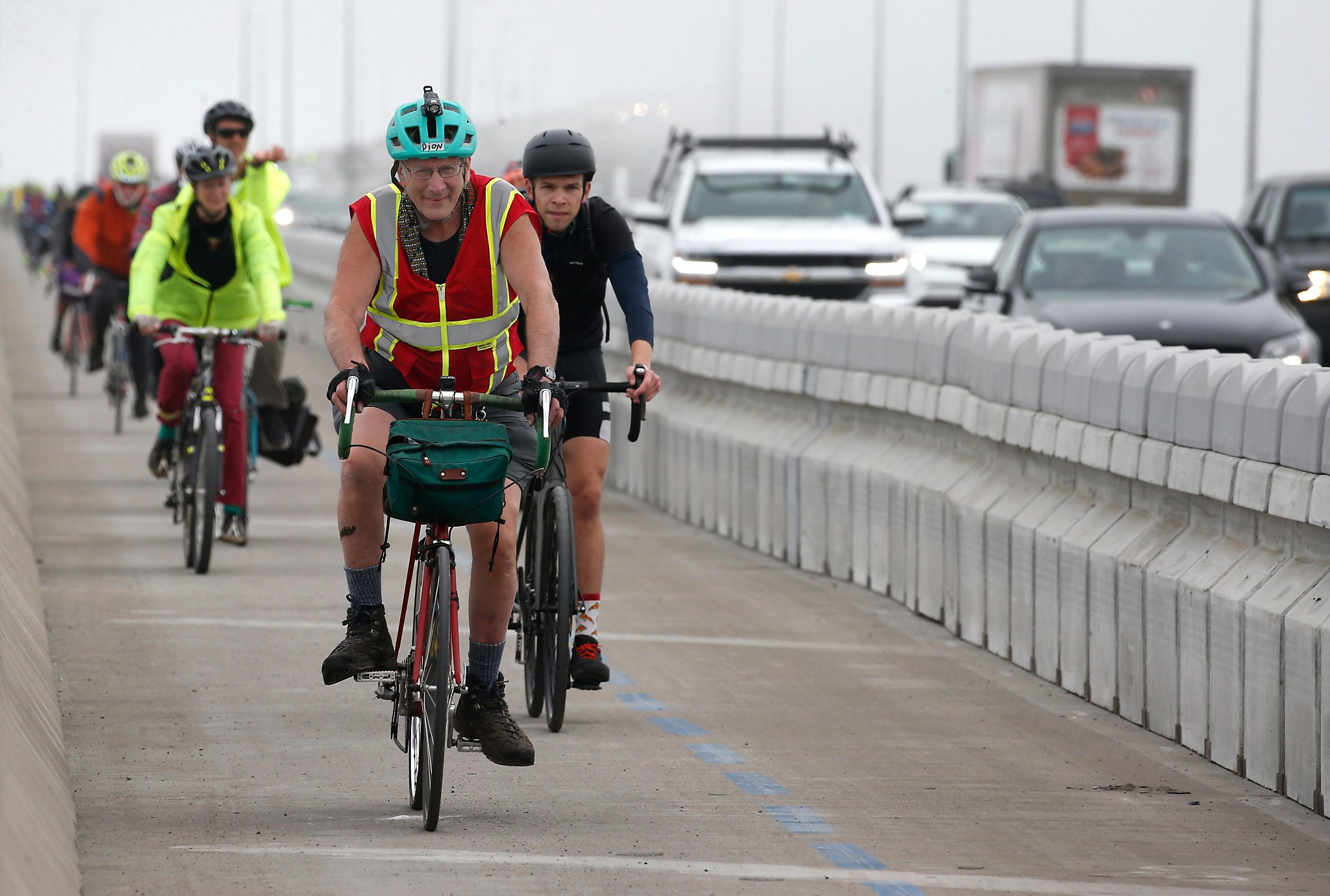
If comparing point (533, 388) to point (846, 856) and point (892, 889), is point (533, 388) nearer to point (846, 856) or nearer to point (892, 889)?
point (846, 856)

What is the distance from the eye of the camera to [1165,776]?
812 cm

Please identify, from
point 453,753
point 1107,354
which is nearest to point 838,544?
point 1107,354

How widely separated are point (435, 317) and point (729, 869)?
1779 mm

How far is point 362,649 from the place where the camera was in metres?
7.23

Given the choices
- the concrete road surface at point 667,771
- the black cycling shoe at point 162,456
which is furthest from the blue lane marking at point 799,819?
the black cycling shoe at point 162,456

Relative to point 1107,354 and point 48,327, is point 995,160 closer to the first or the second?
point 48,327

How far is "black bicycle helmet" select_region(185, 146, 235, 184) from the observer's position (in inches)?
497

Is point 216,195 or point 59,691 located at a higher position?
point 216,195

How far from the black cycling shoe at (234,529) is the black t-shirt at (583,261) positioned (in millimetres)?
4630

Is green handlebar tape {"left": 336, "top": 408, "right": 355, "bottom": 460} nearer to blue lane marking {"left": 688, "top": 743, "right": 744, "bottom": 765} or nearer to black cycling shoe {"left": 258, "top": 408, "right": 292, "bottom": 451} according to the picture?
blue lane marking {"left": 688, "top": 743, "right": 744, "bottom": 765}

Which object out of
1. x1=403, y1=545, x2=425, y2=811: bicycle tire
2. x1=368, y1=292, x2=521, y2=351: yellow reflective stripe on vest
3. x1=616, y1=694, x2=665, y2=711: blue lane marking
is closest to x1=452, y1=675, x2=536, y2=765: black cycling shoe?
x1=403, y1=545, x2=425, y2=811: bicycle tire

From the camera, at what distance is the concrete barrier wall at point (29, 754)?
5.55 m

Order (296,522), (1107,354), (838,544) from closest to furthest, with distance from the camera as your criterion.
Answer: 1. (1107,354)
2. (838,544)
3. (296,522)

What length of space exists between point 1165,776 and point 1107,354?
2.11 m
